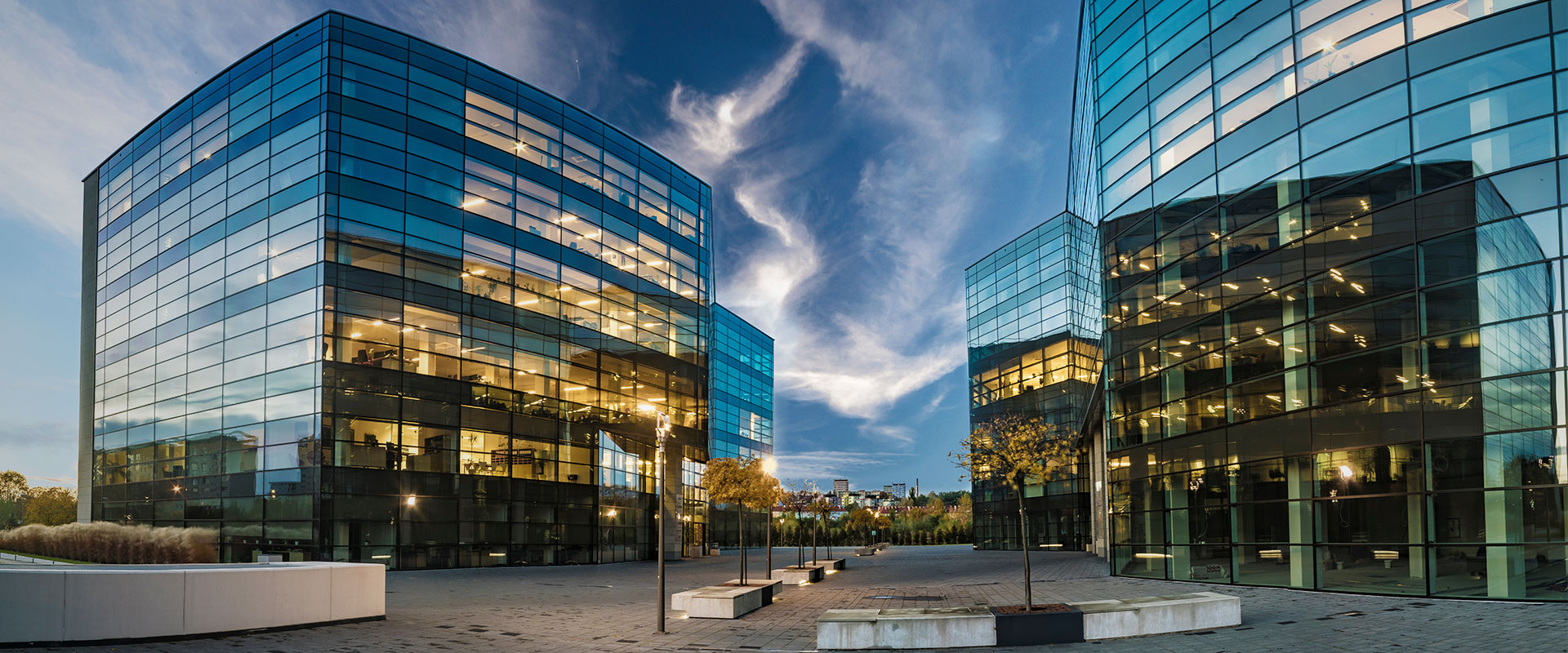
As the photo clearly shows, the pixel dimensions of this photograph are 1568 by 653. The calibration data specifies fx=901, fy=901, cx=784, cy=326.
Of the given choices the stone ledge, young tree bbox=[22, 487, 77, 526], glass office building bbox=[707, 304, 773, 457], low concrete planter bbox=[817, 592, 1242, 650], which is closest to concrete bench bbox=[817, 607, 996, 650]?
low concrete planter bbox=[817, 592, 1242, 650]

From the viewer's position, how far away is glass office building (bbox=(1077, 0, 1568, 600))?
63.8 ft

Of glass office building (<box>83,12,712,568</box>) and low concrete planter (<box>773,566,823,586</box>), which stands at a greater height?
glass office building (<box>83,12,712,568</box>)

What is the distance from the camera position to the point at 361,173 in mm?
40156

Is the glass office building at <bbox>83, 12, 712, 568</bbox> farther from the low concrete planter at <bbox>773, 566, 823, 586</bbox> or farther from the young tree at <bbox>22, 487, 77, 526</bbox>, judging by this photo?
the young tree at <bbox>22, 487, 77, 526</bbox>

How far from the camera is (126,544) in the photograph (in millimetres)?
36438

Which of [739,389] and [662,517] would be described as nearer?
[662,517]

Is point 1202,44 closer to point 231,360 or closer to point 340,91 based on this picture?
point 340,91

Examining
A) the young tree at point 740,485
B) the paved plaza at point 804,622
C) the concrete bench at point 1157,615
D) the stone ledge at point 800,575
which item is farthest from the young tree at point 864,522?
the concrete bench at point 1157,615

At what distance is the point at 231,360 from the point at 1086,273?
42409 mm

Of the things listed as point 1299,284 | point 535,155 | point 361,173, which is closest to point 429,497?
point 361,173

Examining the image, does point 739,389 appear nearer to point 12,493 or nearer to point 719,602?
point 719,602

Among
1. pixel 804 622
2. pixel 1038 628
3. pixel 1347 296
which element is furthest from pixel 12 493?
pixel 1347 296

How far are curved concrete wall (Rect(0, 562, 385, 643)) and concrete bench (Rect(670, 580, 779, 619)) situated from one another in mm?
6985

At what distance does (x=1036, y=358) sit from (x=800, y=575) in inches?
1420
